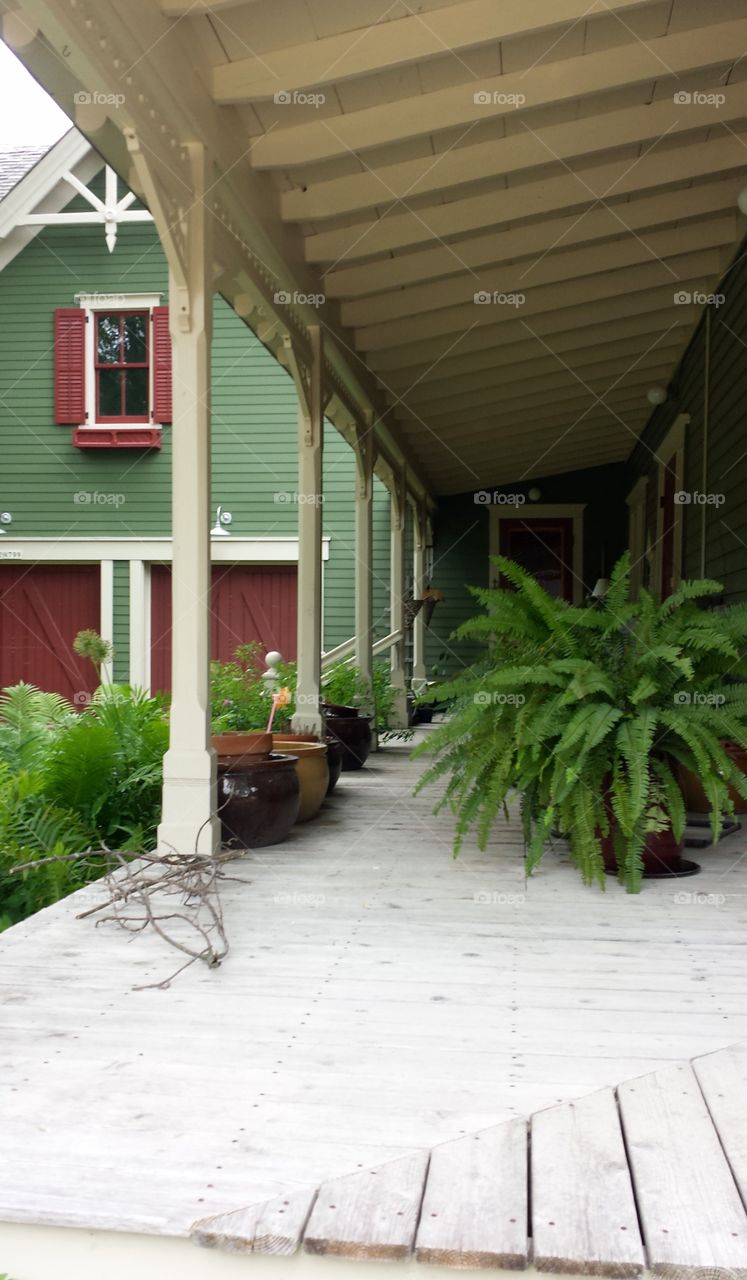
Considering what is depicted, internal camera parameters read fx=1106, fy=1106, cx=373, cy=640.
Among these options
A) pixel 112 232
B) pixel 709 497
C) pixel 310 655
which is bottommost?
pixel 310 655

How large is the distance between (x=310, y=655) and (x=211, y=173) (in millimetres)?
2525

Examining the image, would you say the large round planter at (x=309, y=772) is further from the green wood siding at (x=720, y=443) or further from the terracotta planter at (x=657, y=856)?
the green wood siding at (x=720, y=443)

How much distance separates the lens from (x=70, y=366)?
10.7 meters

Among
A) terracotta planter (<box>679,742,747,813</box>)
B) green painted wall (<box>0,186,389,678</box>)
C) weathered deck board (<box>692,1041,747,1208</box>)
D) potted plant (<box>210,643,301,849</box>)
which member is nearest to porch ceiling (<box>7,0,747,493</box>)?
potted plant (<box>210,643,301,849</box>)

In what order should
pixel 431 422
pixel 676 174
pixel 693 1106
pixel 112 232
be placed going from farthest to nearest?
pixel 112 232, pixel 431 422, pixel 676 174, pixel 693 1106

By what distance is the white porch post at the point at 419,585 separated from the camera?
10.3 metres

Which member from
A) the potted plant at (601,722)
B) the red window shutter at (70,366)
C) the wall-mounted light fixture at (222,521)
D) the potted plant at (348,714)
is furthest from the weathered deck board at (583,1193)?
the red window shutter at (70,366)

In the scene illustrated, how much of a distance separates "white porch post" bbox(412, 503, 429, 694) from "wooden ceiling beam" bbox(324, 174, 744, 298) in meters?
4.99

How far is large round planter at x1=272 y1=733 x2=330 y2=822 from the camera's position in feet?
14.9

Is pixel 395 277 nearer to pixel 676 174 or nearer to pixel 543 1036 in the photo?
pixel 676 174

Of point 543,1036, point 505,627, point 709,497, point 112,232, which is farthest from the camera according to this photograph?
point 112,232

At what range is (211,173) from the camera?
3.67 meters

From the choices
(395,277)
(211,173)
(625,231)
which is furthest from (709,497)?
(211,173)

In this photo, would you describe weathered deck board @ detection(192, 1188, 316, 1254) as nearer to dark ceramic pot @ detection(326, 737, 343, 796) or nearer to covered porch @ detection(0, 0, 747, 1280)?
covered porch @ detection(0, 0, 747, 1280)
